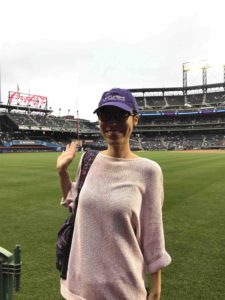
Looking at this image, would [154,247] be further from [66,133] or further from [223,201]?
[66,133]

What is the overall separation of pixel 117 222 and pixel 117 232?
7 cm

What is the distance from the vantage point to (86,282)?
242cm

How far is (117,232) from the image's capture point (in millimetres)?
2357

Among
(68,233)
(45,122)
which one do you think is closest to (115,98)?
(68,233)

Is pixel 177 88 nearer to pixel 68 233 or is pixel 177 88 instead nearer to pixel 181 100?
pixel 181 100

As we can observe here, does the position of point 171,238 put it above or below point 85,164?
below

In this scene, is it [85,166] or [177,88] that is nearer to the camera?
[85,166]

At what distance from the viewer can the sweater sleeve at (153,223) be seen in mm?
2436

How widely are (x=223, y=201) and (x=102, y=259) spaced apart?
37.1 ft

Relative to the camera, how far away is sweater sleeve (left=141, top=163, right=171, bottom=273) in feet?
7.99

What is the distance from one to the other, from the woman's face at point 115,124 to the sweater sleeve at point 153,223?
1.06 feet

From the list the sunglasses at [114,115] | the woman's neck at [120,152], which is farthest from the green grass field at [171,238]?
the sunglasses at [114,115]

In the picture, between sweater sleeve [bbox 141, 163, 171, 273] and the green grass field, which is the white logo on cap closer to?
sweater sleeve [bbox 141, 163, 171, 273]

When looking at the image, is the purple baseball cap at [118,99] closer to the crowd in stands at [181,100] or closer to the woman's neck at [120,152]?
the woman's neck at [120,152]
